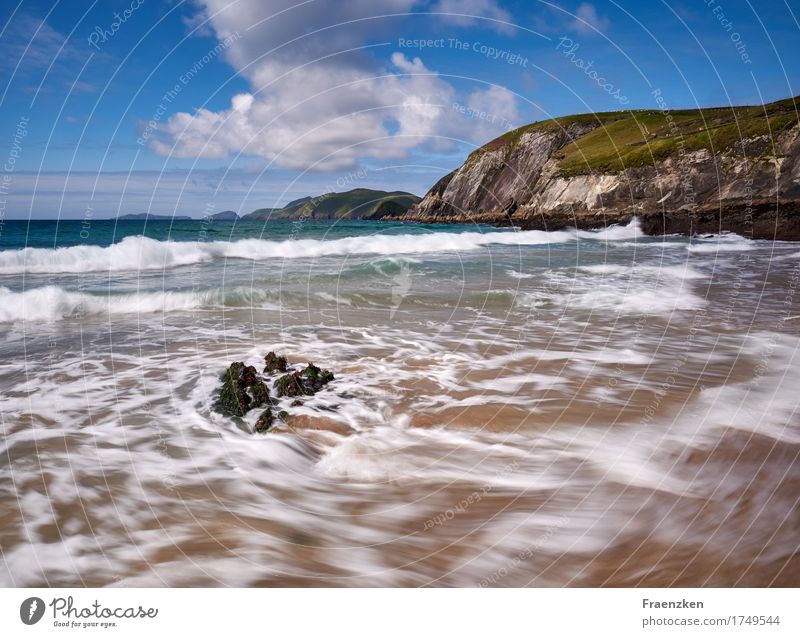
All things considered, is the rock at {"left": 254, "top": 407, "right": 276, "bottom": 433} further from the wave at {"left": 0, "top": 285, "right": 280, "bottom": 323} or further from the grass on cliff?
the grass on cliff

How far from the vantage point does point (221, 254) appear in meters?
27.4

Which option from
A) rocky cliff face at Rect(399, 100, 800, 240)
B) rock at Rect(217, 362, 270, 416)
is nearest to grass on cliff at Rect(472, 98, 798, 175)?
rocky cliff face at Rect(399, 100, 800, 240)

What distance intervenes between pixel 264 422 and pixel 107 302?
1073cm

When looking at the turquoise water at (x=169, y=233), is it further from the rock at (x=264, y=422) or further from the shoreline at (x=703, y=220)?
the rock at (x=264, y=422)

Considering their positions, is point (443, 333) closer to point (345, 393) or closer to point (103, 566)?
point (345, 393)

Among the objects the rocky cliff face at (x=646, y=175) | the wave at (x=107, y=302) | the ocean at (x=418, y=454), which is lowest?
the ocean at (x=418, y=454)

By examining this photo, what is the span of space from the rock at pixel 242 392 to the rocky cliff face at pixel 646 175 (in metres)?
37.8

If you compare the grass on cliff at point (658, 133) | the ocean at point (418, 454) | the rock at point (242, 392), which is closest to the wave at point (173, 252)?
the ocean at point (418, 454)

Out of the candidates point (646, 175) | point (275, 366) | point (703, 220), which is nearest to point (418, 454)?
point (275, 366)

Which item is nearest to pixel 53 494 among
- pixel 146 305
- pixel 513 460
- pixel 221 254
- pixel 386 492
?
pixel 386 492

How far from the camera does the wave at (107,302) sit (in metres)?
12.0

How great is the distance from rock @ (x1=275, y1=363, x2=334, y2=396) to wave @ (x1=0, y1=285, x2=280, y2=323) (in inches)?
256

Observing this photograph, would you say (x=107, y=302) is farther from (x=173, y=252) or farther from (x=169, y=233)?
(x=169, y=233)
